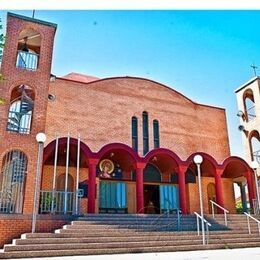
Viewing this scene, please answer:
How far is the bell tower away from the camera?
37.2 feet

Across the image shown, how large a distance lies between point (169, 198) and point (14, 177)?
8275 millimetres

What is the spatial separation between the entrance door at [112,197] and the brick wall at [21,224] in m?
4.86

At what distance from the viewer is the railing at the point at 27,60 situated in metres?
12.9

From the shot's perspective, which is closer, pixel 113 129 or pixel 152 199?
pixel 152 199

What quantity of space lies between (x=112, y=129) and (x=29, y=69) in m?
5.66

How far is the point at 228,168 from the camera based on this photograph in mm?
16703

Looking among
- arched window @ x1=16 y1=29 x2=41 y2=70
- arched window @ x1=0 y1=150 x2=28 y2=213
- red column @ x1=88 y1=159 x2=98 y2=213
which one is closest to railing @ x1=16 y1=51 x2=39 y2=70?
arched window @ x1=16 y1=29 x2=41 y2=70

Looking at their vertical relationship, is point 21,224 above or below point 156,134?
below

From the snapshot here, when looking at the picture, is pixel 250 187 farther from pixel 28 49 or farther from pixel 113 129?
pixel 28 49

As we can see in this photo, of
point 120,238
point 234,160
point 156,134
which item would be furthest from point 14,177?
point 234,160

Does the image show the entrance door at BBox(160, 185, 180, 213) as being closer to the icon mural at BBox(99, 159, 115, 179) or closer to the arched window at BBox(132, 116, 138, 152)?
the arched window at BBox(132, 116, 138, 152)

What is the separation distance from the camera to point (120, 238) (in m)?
8.66

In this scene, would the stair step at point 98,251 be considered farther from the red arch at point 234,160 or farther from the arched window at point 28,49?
the arched window at point 28,49

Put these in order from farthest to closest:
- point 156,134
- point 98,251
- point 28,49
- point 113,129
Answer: point 156,134, point 113,129, point 28,49, point 98,251
